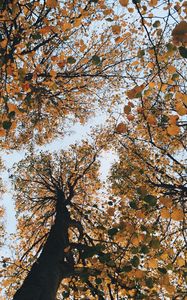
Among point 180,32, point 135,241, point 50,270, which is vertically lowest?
point 135,241

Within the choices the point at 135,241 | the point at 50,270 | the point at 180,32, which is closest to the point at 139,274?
the point at 135,241

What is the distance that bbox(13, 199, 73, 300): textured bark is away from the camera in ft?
21.0

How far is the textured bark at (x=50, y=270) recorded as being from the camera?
6.39 metres

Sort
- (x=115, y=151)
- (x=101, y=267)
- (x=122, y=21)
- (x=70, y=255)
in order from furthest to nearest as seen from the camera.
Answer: (x=115, y=151)
(x=122, y=21)
(x=70, y=255)
(x=101, y=267)

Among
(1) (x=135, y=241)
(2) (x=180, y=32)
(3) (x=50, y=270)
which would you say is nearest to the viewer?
(2) (x=180, y=32)

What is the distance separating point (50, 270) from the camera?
278 inches

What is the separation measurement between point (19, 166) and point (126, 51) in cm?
653

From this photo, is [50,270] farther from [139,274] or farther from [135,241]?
[135,241]

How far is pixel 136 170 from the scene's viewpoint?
10078 millimetres

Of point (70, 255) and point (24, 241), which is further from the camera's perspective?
point (24, 241)

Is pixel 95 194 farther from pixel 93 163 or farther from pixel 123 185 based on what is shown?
pixel 123 185

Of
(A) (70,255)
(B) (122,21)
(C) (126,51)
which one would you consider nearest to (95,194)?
(A) (70,255)

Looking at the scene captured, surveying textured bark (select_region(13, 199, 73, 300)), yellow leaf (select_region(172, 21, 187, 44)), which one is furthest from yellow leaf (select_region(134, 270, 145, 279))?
textured bark (select_region(13, 199, 73, 300))

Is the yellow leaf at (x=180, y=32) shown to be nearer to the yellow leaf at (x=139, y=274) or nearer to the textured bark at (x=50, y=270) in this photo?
the yellow leaf at (x=139, y=274)
